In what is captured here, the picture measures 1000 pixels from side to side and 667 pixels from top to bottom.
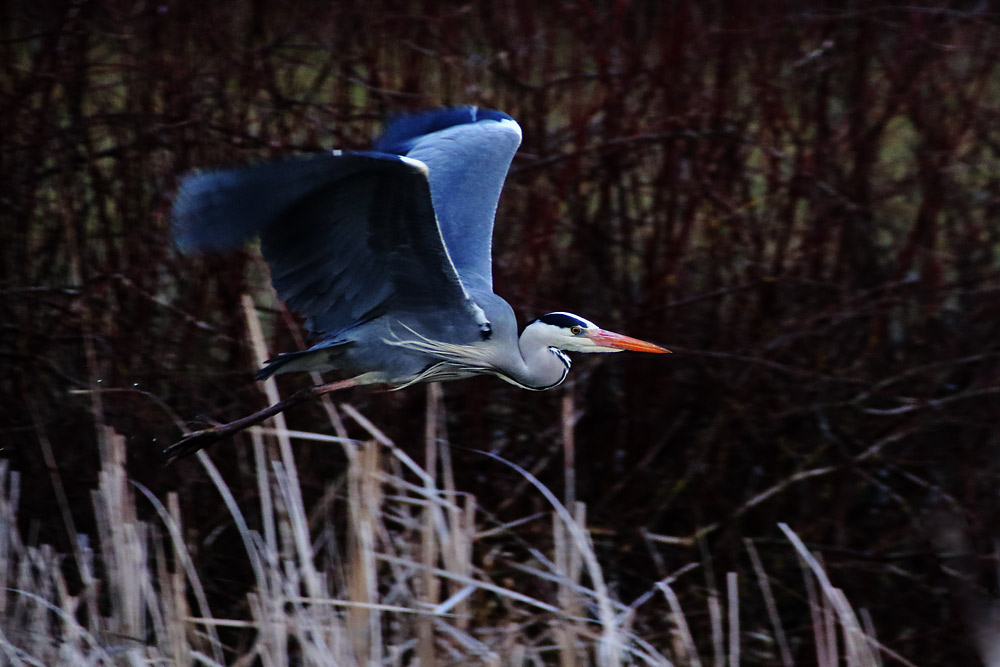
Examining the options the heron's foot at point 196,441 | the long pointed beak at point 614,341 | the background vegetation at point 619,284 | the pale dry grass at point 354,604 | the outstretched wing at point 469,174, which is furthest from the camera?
the background vegetation at point 619,284

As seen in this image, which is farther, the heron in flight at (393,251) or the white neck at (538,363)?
the white neck at (538,363)

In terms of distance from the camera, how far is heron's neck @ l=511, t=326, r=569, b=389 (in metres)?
3.38

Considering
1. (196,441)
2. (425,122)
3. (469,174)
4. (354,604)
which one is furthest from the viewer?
(425,122)

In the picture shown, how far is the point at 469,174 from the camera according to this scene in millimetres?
3619

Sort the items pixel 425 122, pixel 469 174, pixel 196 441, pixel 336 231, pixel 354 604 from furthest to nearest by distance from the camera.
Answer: pixel 425 122, pixel 469 174, pixel 196 441, pixel 336 231, pixel 354 604

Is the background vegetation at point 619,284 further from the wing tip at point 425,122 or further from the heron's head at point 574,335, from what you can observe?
the heron's head at point 574,335

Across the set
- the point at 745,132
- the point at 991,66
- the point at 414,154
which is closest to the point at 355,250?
the point at 414,154

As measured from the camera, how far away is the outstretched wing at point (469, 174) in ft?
11.5

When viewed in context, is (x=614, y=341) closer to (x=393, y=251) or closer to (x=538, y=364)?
(x=538, y=364)

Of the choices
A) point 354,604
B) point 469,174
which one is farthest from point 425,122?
point 354,604

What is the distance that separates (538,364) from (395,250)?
596mm

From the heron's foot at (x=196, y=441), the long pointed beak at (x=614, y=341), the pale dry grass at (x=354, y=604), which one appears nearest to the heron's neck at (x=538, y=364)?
the long pointed beak at (x=614, y=341)

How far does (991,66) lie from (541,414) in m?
2.40

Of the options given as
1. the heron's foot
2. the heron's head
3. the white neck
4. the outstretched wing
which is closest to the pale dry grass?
the heron's foot
